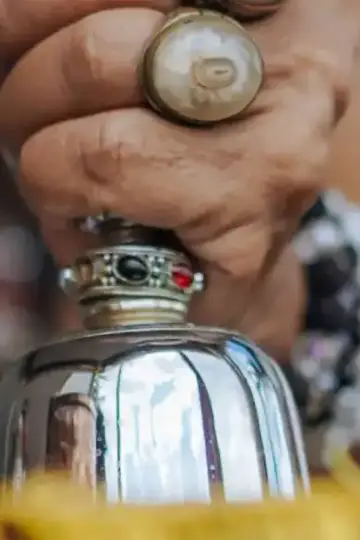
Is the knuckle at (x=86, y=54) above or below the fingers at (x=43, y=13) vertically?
below

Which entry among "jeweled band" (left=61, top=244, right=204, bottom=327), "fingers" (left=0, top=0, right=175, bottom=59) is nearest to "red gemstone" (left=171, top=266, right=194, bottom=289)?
"jeweled band" (left=61, top=244, right=204, bottom=327)

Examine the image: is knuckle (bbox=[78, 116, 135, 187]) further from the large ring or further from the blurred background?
the blurred background

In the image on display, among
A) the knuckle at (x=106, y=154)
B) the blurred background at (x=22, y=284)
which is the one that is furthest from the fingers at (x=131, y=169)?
the blurred background at (x=22, y=284)

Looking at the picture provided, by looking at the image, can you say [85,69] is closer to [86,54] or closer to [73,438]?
[86,54]

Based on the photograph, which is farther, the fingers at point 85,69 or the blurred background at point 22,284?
the blurred background at point 22,284

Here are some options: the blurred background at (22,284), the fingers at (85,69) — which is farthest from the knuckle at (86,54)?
the blurred background at (22,284)

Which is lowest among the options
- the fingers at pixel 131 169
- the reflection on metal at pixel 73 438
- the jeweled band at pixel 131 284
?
the reflection on metal at pixel 73 438

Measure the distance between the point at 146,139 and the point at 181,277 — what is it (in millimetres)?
57

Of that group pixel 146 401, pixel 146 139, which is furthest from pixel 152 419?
pixel 146 139

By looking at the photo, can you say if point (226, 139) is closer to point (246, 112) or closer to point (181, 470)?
point (246, 112)

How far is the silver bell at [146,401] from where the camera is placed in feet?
1.15

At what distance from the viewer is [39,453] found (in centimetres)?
37

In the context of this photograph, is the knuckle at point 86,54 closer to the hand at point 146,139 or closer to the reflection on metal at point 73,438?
the hand at point 146,139

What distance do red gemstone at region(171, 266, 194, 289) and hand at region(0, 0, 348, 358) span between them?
0.4 inches
